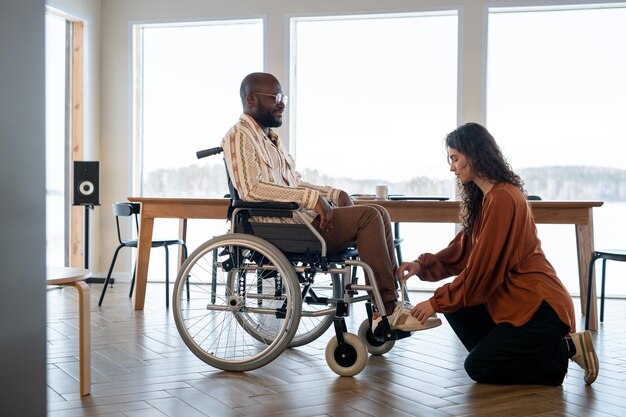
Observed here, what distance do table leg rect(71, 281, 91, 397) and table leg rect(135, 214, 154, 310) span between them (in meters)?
2.22

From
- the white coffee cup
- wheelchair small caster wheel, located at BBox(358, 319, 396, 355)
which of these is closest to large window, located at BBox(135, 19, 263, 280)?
the white coffee cup

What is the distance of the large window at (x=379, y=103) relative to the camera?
623cm

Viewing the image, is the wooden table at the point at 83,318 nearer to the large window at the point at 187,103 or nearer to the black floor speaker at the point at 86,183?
the black floor speaker at the point at 86,183

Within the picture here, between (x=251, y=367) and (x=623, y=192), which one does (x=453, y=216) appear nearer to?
(x=251, y=367)

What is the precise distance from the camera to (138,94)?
679cm

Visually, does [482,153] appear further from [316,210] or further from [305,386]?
[305,386]

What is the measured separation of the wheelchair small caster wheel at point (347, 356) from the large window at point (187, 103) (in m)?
3.69

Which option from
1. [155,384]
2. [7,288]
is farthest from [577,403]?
[7,288]

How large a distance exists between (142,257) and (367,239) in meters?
2.29

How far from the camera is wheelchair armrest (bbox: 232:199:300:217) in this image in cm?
311

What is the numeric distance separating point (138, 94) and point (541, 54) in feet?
11.0

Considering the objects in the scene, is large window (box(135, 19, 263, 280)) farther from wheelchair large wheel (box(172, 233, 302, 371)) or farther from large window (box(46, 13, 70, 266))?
wheelchair large wheel (box(172, 233, 302, 371))

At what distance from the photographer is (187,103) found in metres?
6.74

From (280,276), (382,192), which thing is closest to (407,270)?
(280,276)
